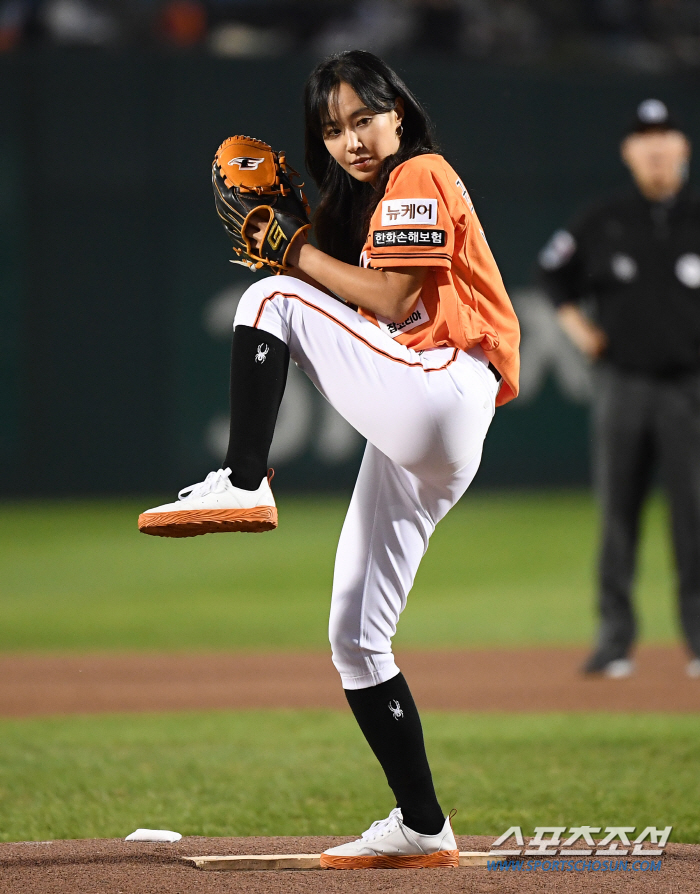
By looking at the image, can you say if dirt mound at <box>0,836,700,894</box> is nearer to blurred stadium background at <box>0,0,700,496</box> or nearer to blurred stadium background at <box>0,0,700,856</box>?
blurred stadium background at <box>0,0,700,856</box>

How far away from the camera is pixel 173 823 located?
12.1ft

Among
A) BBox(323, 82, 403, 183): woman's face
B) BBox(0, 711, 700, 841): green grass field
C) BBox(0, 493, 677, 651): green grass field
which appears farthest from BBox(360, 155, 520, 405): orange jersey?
BBox(0, 493, 677, 651): green grass field

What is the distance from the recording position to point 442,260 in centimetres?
285

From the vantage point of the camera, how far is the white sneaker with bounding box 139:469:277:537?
277cm

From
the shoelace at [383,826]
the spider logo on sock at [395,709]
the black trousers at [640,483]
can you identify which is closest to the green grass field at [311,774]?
the shoelace at [383,826]

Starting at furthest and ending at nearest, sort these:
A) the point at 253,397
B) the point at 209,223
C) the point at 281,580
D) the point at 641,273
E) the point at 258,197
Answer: the point at 209,223 → the point at 281,580 → the point at 641,273 → the point at 258,197 → the point at 253,397

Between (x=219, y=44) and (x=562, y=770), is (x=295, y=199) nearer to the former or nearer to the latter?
(x=562, y=770)

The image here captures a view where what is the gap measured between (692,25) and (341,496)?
6.54 meters

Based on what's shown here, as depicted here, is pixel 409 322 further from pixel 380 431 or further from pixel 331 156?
pixel 331 156

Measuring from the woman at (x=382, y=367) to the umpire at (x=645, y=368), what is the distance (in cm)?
295

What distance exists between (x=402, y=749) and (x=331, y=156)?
4.76 feet

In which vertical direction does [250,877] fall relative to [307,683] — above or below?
above

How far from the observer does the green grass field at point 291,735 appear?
3812 mm

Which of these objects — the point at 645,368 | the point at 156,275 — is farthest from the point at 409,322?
the point at 156,275
